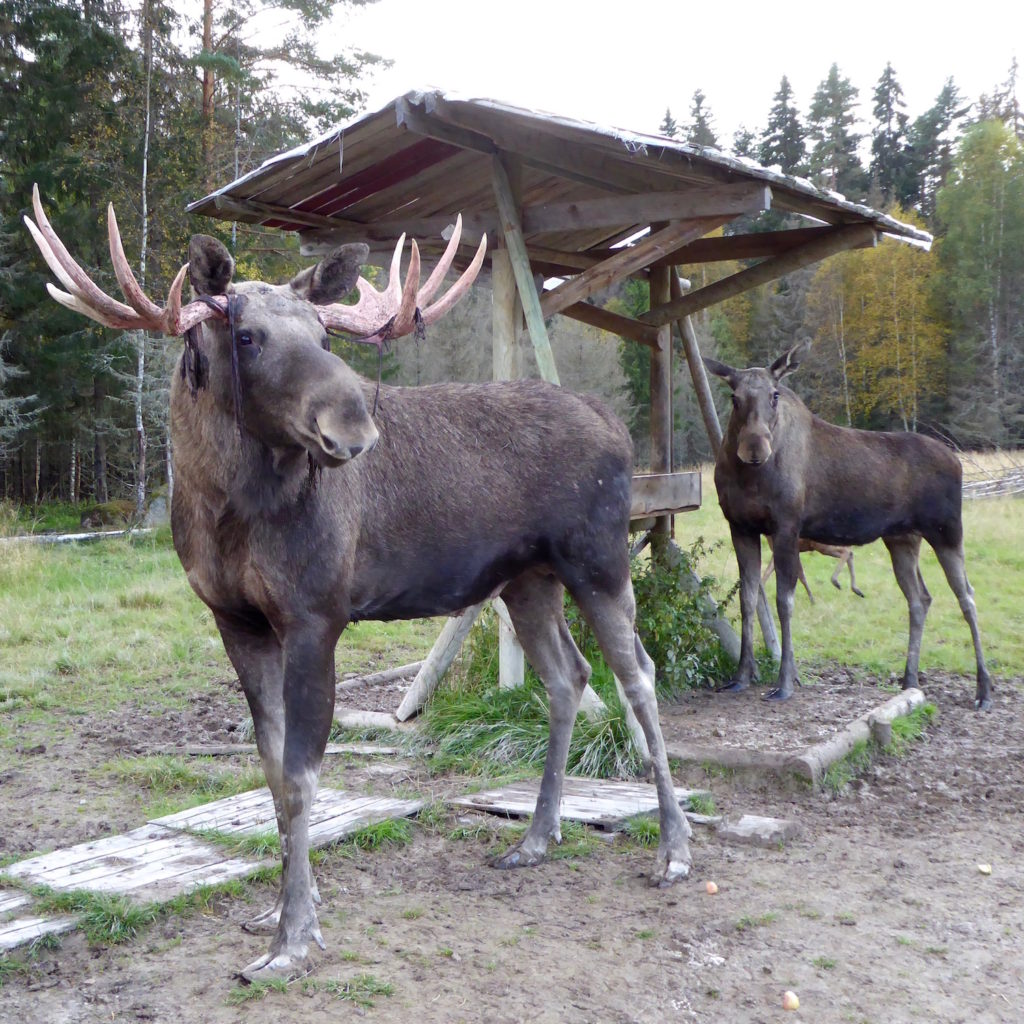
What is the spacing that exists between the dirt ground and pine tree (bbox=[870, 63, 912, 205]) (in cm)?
3683

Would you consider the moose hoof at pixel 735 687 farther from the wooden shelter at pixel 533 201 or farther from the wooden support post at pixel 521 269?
the wooden support post at pixel 521 269

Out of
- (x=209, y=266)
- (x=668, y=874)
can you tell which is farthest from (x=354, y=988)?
(x=209, y=266)

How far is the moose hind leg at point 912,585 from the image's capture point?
26.5 ft

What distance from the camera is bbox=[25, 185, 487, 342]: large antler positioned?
302 cm

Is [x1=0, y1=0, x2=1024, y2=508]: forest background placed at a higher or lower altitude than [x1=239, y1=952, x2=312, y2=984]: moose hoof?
higher

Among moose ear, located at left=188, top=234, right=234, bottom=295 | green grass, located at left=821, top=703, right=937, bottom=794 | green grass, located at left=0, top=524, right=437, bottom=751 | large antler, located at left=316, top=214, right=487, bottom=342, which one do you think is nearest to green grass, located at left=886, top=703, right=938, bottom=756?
green grass, located at left=821, top=703, right=937, bottom=794

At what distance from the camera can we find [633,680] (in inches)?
174

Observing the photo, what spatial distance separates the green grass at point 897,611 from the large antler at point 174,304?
5146 millimetres

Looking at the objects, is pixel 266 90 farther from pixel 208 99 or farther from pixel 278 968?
pixel 278 968

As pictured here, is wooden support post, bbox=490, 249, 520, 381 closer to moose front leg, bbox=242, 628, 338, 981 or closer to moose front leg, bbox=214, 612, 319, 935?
moose front leg, bbox=214, 612, 319, 935

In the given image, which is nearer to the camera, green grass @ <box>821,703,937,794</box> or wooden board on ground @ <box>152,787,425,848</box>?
wooden board on ground @ <box>152,787,425,848</box>

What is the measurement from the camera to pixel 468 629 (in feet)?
21.0

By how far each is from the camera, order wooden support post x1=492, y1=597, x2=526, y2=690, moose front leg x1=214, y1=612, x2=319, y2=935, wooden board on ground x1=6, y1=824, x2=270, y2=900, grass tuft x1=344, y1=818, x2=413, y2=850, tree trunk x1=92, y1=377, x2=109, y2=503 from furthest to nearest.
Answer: tree trunk x1=92, y1=377, x2=109, y2=503, wooden support post x1=492, y1=597, x2=526, y2=690, grass tuft x1=344, y1=818, x2=413, y2=850, wooden board on ground x1=6, y1=824, x2=270, y2=900, moose front leg x1=214, y1=612, x2=319, y2=935

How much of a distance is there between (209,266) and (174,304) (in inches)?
12.0
